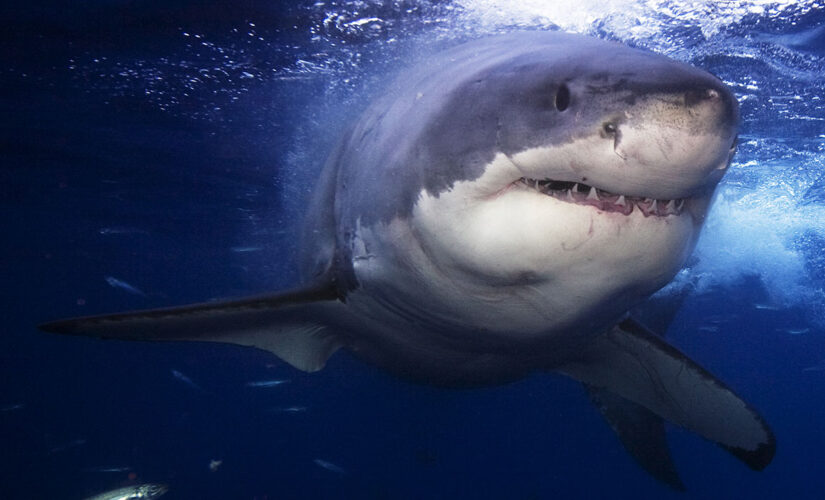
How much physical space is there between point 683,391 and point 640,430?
7.08 ft

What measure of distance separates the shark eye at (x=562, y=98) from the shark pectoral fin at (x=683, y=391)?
9.00 feet

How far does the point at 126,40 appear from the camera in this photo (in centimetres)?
1054

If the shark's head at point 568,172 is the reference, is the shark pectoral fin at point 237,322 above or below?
below

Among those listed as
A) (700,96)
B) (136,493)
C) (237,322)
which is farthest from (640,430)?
(136,493)

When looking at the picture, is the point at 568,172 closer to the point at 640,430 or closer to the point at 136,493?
the point at 640,430

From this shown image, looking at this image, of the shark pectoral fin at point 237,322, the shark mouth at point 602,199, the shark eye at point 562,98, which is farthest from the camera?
the shark pectoral fin at point 237,322

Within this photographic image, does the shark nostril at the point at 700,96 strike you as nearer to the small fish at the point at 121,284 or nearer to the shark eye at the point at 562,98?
the shark eye at the point at 562,98

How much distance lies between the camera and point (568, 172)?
6.56ft

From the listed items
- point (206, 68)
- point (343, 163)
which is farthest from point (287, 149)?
point (343, 163)

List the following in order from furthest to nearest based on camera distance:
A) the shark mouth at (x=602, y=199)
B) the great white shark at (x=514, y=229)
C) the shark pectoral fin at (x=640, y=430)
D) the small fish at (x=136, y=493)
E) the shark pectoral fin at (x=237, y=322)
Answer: the small fish at (x=136, y=493)
the shark pectoral fin at (x=640, y=430)
the shark pectoral fin at (x=237, y=322)
the shark mouth at (x=602, y=199)
the great white shark at (x=514, y=229)

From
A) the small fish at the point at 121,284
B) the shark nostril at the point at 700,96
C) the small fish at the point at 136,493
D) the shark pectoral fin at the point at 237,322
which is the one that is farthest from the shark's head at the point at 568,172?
the small fish at the point at 121,284

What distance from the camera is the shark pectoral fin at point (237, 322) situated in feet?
12.8

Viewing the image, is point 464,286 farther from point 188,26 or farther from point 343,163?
point 188,26

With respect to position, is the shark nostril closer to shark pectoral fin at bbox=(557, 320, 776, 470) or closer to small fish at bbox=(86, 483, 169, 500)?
shark pectoral fin at bbox=(557, 320, 776, 470)
